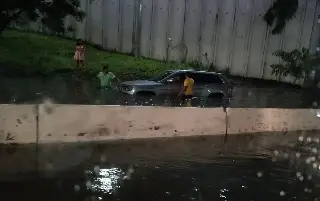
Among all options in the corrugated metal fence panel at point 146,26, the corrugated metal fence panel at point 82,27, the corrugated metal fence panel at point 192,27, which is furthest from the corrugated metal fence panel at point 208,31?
the corrugated metal fence panel at point 82,27

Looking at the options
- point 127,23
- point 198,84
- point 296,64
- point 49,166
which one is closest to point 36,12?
point 127,23

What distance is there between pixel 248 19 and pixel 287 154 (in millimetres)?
17075

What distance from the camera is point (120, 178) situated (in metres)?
6.46

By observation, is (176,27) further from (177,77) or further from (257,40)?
(177,77)

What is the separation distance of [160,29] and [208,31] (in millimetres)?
3197

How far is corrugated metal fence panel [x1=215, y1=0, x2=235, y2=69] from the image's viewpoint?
81.6ft

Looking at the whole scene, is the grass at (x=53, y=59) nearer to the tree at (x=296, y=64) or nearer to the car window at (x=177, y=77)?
the car window at (x=177, y=77)

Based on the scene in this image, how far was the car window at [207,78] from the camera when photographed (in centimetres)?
1741

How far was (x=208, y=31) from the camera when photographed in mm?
25812

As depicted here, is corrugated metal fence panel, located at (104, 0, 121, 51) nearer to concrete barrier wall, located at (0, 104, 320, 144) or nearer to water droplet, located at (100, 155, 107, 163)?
concrete barrier wall, located at (0, 104, 320, 144)

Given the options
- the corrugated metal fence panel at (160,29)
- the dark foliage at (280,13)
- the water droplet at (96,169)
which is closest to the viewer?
the water droplet at (96,169)

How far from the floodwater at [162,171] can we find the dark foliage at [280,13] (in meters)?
14.8

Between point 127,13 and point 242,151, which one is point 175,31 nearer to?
point 127,13

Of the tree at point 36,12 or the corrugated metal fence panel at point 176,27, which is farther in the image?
the corrugated metal fence panel at point 176,27
